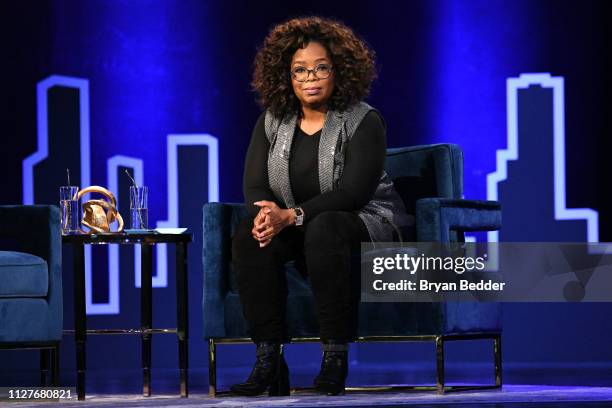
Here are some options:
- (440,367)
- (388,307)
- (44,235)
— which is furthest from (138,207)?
(440,367)

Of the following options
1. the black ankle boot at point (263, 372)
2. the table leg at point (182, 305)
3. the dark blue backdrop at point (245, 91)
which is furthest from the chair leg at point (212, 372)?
the dark blue backdrop at point (245, 91)

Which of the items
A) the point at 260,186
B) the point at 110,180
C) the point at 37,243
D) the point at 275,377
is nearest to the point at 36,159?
the point at 110,180

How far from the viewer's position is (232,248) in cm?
357

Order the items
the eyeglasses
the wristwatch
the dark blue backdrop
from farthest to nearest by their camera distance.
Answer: the dark blue backdrop → the eyeglasses → the wristwatch

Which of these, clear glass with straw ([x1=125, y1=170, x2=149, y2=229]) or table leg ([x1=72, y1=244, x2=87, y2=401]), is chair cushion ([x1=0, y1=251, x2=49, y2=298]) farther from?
clear glass with straw ([x1=125, y1=170, x2=149, y2=229])

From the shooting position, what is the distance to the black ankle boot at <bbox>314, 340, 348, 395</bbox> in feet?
10.9

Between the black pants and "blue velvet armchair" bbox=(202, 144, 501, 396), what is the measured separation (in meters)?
0.07

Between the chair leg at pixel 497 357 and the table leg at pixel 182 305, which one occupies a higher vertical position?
the table leg at pixel 182 305

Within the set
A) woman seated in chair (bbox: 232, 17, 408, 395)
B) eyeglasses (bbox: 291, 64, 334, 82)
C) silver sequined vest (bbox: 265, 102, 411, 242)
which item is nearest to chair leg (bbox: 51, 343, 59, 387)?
woman seated in chair (bbox: 232, 17, 408, 395)

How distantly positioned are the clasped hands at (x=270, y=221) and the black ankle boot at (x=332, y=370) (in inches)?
15.1

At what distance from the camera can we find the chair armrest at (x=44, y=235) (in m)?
4.03

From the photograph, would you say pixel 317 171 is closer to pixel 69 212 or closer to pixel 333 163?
pixel 333 163

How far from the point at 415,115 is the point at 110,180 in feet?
5.22

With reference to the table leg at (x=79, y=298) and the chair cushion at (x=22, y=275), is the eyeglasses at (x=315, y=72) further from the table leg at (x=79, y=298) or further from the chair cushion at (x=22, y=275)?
the chair cushion at (x=22, y=275)
